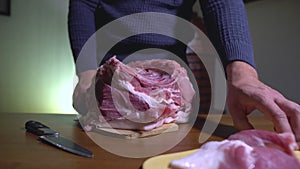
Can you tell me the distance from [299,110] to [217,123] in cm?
21

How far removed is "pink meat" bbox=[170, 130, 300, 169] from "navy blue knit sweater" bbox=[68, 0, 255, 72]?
36cm

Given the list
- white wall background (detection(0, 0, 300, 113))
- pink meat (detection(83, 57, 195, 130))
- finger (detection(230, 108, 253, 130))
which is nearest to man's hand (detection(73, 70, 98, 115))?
pink meat (detection(83, 57, 195, 130))

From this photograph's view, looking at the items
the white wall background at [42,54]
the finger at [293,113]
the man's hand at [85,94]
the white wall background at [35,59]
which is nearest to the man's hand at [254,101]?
the finger at [293,113]

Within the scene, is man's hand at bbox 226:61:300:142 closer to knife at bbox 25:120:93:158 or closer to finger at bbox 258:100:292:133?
finger at bbox 258:100:292:133

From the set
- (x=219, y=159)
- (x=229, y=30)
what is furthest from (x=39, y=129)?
(x=229, y=30)

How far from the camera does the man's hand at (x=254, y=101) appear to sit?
588 mm

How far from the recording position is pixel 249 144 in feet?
1.51

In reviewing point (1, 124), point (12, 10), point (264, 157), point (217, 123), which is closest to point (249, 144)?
point (264, 157)

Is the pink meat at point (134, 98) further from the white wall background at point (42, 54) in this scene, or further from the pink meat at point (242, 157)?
the white wall background at point (42, 54)

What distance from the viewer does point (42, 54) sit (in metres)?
2.45

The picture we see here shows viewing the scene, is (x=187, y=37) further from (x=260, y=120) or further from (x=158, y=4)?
(x=260, y=120)

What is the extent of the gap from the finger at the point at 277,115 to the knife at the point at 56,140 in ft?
0.99

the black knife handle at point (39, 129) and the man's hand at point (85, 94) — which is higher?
the man's hand at point (85, 94)

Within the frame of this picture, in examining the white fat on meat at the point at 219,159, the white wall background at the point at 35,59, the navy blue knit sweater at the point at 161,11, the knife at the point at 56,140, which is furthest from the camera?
the white wall background at the point at 35,59
